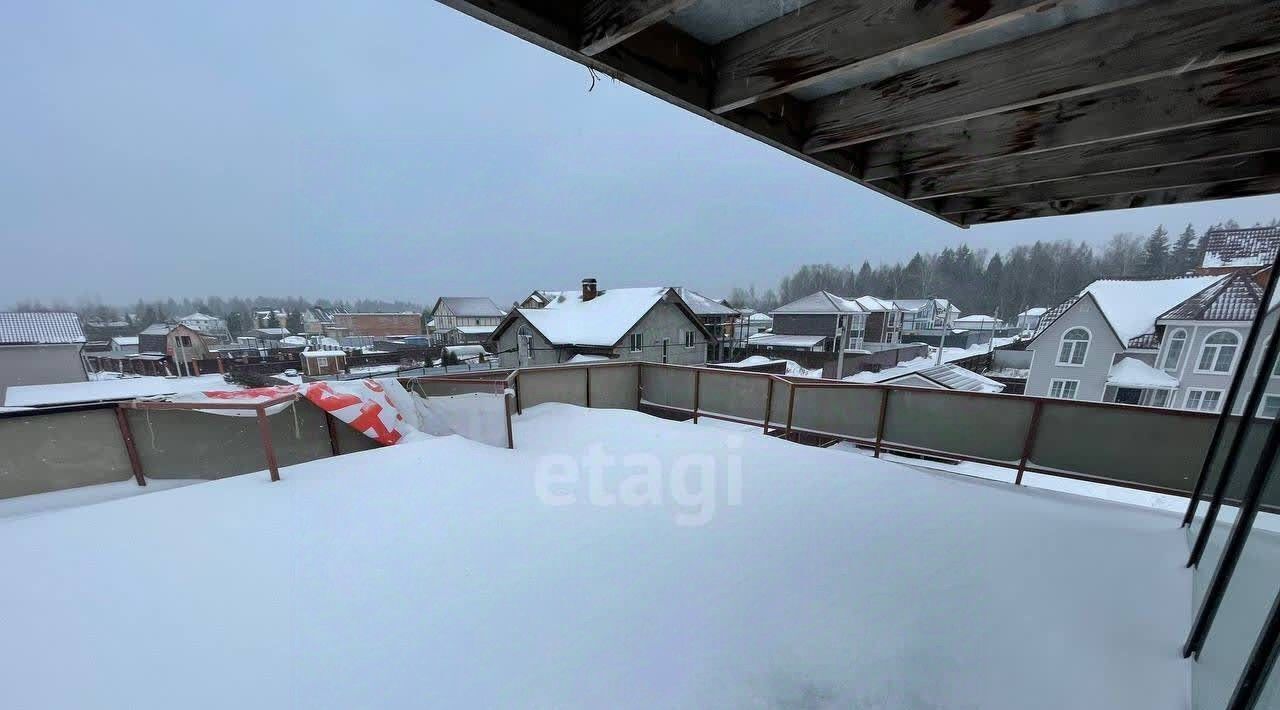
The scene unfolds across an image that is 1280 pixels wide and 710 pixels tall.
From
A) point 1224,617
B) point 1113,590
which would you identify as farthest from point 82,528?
point 1113,590

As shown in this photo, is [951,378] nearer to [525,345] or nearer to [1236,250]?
[1236,250]

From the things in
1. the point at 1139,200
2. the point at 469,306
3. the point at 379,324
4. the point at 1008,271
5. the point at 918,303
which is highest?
the point at 1008,271

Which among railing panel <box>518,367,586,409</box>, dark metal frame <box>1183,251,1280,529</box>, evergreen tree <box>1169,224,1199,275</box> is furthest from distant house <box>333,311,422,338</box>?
evergreen tree <box>1169,224,1199,275</box>

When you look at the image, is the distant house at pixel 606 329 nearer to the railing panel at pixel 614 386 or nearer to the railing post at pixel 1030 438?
the railing panel at pixel 614 386

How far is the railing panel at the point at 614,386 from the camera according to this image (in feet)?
21.3

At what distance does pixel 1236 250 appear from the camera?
422 inches

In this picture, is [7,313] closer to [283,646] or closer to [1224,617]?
[283,646]

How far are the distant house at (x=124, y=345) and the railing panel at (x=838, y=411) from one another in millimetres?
44209

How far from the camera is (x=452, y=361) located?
20328 millimetres

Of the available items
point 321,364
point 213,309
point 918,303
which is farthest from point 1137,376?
point 213,309

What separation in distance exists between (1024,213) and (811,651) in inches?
164

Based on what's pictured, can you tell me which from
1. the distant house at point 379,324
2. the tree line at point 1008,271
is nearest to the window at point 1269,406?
the tree line at point 1008,271

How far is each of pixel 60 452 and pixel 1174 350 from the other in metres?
21.8

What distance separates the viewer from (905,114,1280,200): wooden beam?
2.11 m
